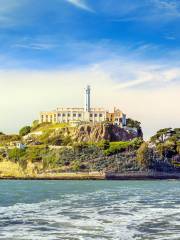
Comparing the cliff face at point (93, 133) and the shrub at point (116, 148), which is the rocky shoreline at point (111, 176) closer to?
the shrub at point (116, 148)

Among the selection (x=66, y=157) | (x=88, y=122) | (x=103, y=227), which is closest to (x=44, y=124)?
(x=88, y=122)

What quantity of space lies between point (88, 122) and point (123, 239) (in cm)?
11189

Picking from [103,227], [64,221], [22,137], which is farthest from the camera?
[22,137]

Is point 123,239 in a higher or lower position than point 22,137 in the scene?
lower

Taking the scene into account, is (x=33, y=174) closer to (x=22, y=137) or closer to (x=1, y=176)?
(x=1, y=176)

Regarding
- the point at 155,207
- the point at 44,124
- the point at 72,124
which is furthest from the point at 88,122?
the point at 155,207

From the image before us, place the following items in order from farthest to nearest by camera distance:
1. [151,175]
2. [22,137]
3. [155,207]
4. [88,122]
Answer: [22,137] → [88,122] → [151,175] → [155,207]

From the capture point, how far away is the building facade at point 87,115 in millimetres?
143125

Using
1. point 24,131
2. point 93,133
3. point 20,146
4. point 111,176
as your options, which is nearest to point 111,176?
point 111,176

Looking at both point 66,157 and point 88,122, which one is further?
point 88,122

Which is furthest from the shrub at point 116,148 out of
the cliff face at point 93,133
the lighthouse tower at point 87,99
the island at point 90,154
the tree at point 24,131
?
the tree at point 24,131

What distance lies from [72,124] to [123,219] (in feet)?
354

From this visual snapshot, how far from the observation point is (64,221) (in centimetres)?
2855

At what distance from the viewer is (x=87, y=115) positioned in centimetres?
14350
